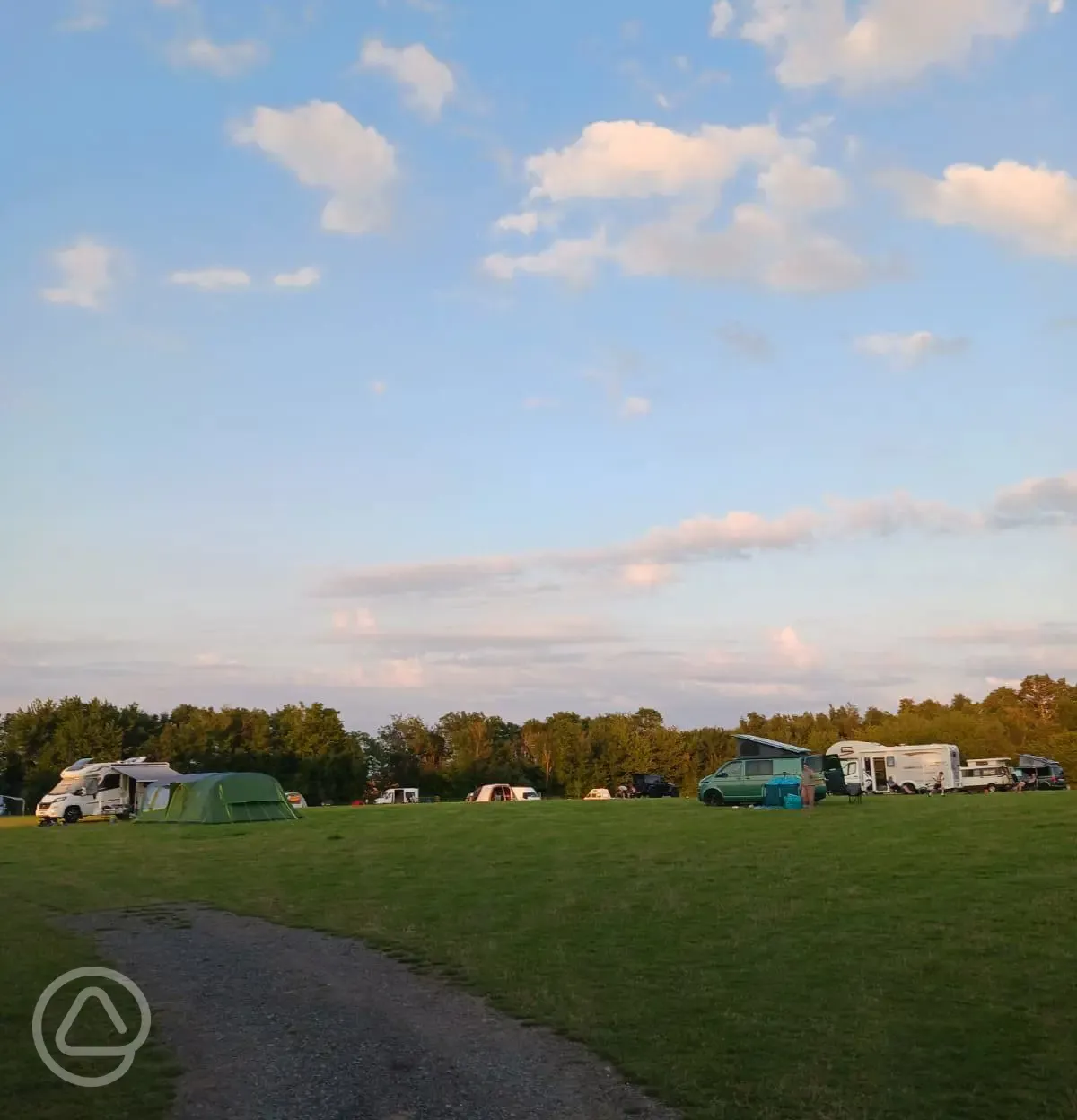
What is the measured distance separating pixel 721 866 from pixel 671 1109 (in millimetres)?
14038

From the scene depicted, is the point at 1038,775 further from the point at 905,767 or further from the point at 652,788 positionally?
the point at 652,788

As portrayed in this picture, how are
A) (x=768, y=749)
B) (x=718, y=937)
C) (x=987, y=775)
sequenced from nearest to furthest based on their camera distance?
(x=718, y=937) → (x=768, y=749) → (x=987, y=775)

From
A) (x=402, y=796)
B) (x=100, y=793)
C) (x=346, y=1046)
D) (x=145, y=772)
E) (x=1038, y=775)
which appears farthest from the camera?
(x=402, y=796)

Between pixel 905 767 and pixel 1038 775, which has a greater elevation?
pixel 905 767

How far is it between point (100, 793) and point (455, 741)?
7091 centimetres

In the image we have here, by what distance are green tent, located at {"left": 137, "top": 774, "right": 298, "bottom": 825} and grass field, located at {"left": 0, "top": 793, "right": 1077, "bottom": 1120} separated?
7.42 m

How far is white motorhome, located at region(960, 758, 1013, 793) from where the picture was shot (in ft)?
193

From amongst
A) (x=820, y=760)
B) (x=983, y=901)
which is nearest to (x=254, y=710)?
(x=820, y=760)

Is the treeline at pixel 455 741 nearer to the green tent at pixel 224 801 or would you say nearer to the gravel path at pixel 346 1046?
the green tent at pixel 224 801

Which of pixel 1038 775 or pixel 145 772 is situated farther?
pixel 1038 775

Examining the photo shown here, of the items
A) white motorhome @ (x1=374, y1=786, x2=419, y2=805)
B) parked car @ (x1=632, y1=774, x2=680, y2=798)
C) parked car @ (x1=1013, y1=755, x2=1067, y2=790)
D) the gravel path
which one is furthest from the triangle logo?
white motorhome @ (x1=374, y1=786, x2=419, y2=805)

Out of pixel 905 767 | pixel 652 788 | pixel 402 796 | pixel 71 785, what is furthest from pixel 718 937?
pixel 402 796

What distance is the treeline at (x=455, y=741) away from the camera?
9475 centimetres

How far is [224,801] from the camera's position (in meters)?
40.3
